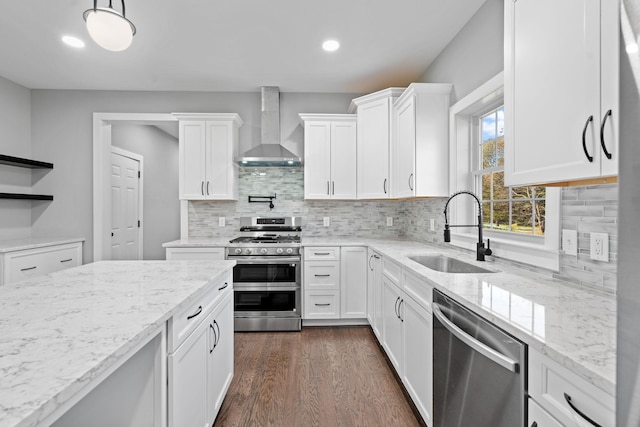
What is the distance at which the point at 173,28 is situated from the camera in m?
2.48

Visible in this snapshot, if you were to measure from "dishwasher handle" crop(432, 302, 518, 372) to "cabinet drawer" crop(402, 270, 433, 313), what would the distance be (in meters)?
0.10

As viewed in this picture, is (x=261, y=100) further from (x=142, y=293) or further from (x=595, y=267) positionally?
(x=595, y=267)

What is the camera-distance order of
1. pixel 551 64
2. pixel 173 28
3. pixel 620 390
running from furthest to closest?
pixel 173 28
pixel 551 64
pixel 620 390

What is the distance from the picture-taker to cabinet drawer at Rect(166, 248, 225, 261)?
3.22 m

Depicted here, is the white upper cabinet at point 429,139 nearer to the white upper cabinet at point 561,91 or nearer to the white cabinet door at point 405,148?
the white cabinet door at point 405,148

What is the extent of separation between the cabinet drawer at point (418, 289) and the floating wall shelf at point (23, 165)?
4156 millimetres

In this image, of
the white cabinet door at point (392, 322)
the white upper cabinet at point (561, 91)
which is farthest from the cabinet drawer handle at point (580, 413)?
the white cabinet door at point (392, 322)

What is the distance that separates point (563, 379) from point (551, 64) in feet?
3.54

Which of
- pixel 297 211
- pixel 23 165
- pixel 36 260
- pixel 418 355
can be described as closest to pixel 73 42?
pixel 23 165

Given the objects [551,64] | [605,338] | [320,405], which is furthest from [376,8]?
[320,405]

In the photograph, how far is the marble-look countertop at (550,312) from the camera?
2.45 ft

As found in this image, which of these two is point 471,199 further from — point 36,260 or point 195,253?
point 36,260

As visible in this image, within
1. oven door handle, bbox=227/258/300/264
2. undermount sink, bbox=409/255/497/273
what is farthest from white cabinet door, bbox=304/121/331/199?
undermount sink, bbox=409/255/497/273

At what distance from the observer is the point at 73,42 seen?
8.79ft
